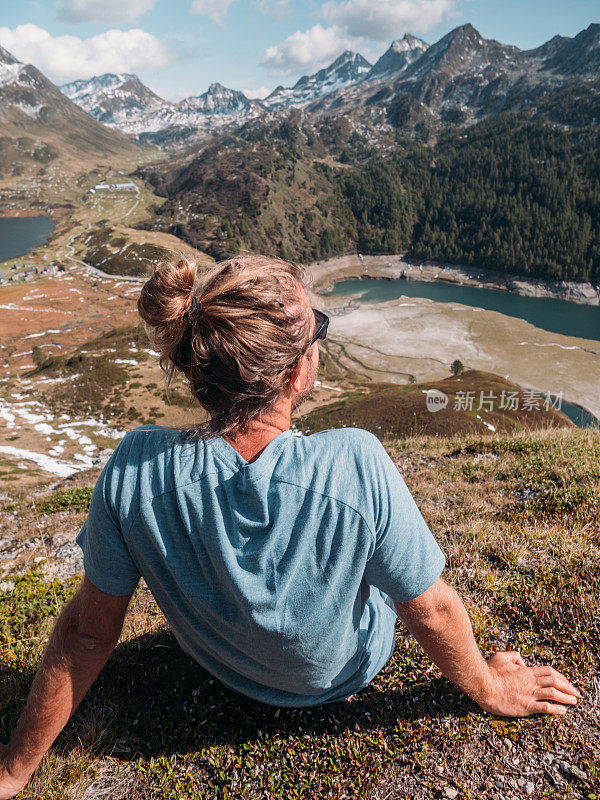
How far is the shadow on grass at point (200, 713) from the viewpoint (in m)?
3.06

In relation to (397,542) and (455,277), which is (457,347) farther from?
(397,542)

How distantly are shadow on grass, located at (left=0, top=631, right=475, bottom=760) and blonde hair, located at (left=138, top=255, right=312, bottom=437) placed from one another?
240 cm

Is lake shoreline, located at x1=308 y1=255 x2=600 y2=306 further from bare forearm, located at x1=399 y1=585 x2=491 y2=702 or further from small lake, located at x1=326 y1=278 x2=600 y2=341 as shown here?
bare forearm, located at x1=399 y1=585 x2=491 y2=702

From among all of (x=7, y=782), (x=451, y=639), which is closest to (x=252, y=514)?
(x=451, y=639)

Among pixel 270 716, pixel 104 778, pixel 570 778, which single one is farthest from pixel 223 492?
pixel 570 778

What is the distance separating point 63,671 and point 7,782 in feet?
3.01

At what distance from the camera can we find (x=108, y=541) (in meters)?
2.05

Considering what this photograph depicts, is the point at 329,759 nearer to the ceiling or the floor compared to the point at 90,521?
nearer to the floor

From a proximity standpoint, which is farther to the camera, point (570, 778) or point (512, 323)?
point (512, 323)

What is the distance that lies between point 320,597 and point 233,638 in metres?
0.57

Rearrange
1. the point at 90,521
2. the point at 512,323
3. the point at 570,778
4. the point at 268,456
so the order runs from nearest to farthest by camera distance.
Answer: the point at 268,456
the point at 90,521
the point at 570,778
the point at 512,323

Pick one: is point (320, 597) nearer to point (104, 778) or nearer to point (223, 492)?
point (223, 492)

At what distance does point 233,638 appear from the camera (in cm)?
219

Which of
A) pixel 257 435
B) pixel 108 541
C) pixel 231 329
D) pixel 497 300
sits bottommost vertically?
pixel 497 300
